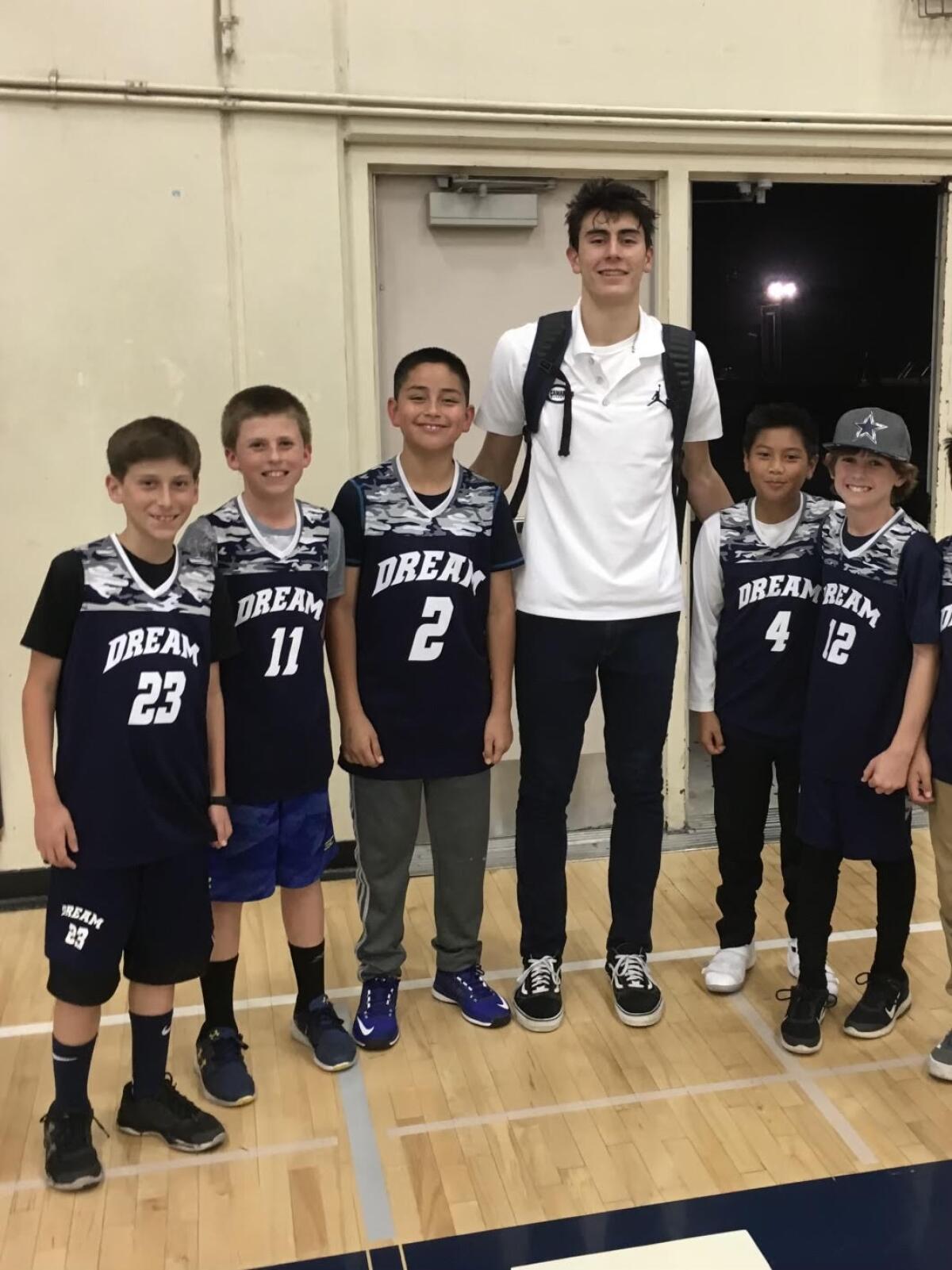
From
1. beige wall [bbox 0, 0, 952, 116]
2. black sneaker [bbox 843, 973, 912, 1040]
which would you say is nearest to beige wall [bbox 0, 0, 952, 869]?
beige wall [bbox 0, 0, 952, 116]

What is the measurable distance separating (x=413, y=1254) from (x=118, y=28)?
9.57 feet

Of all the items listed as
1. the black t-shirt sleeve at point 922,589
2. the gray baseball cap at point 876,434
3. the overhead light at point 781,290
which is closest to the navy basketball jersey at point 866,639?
the black t-shirt sleeve at point 922,589

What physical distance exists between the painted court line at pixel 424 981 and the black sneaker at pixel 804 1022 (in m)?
0.40

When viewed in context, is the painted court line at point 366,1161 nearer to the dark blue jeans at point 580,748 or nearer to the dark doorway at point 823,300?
the dark blue jeans at point 580,748

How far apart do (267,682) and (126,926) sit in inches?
19.4

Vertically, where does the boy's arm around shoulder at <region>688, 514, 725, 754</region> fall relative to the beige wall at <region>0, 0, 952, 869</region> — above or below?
below

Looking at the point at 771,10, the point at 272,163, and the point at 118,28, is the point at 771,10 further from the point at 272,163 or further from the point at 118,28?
the point at 118,28

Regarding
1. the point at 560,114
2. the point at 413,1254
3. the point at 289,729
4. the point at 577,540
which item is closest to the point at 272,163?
the point at 560,114

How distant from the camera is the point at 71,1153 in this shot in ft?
6.13

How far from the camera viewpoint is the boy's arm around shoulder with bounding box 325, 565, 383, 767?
2.17 metres

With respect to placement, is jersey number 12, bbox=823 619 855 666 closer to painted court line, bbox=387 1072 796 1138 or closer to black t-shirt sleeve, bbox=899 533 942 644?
black t-shirt sleeve, bbox=899 533 942 644

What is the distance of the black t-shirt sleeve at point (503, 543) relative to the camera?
7.31 feet

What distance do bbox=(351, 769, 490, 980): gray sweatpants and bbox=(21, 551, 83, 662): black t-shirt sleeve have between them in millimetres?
737

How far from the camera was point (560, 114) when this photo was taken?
308 cm
